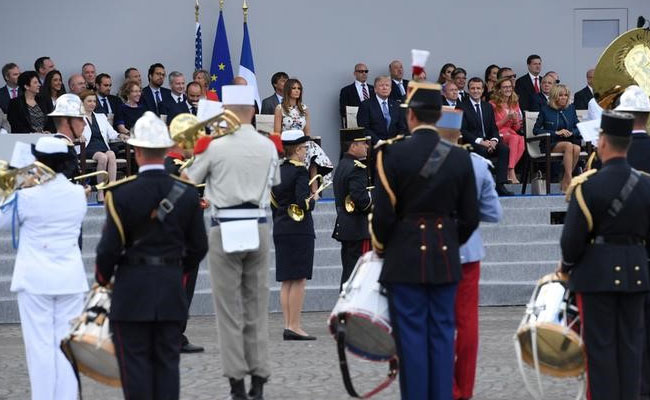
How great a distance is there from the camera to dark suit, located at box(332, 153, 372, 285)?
1291 centimetres

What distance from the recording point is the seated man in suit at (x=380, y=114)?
18.5 m

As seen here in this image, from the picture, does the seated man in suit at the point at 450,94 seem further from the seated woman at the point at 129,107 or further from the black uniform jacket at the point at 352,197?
the black uniform jacket at the point at 352,197

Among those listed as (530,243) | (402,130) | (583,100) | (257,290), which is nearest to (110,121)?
(402,130)

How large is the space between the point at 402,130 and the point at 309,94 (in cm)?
342

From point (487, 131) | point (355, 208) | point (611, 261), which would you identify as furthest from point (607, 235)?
point (487, 131)

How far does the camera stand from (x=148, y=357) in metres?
7.61

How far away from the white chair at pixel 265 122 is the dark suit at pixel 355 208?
185 inches

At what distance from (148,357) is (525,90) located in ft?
43.8

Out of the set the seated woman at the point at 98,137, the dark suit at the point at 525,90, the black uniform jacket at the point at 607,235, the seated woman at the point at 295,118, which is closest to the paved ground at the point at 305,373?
the black uniform jacket at the point at 607,235

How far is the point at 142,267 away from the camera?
759cm

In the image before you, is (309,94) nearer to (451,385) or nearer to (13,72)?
(13,72)

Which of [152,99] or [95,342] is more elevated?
[152,99]

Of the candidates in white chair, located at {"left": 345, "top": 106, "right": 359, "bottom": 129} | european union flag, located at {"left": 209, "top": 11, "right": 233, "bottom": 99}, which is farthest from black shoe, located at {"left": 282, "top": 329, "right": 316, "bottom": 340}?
european union flag, located at {"left": 209, "top": 11, "right": 233, "bottom": 99}

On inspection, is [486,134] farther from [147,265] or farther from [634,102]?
[147,265]
